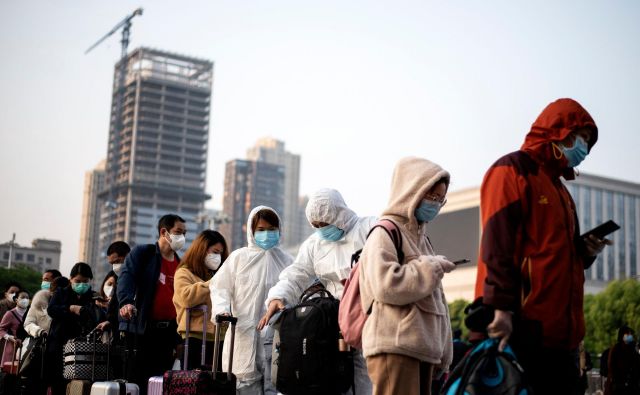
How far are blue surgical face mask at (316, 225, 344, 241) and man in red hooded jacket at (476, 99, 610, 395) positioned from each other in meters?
2.96

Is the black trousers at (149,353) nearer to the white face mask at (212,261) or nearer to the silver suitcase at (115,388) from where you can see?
the silver suitcase at (115,388)

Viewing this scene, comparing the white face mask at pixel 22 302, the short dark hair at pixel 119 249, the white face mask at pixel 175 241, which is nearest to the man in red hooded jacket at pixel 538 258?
the white face mask at pixel 175 241

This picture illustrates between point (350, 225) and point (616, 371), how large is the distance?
13711mm

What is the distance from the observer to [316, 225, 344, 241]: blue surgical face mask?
802cm

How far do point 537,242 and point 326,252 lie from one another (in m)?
3.33

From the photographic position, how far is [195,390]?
820 centimetres

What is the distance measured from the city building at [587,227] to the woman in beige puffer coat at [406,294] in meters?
103

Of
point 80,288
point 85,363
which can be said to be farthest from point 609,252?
point 85,363

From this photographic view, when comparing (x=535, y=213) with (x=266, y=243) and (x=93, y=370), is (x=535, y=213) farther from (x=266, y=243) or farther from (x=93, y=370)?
(x=93, y=370)

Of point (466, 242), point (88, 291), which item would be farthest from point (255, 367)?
point (466, 242)

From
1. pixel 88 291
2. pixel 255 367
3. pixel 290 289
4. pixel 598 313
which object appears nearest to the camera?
pixel 290 289

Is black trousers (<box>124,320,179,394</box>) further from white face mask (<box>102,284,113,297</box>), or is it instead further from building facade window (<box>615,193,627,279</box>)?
building facade window (<box>615,193,627,279</box>)

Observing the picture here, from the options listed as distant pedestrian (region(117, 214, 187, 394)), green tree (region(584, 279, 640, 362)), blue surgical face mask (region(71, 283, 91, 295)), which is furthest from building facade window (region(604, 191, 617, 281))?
distant pedestrian (region(117, 214, 187, 394))

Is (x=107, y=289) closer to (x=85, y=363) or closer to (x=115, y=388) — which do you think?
(x=85, y=363)
